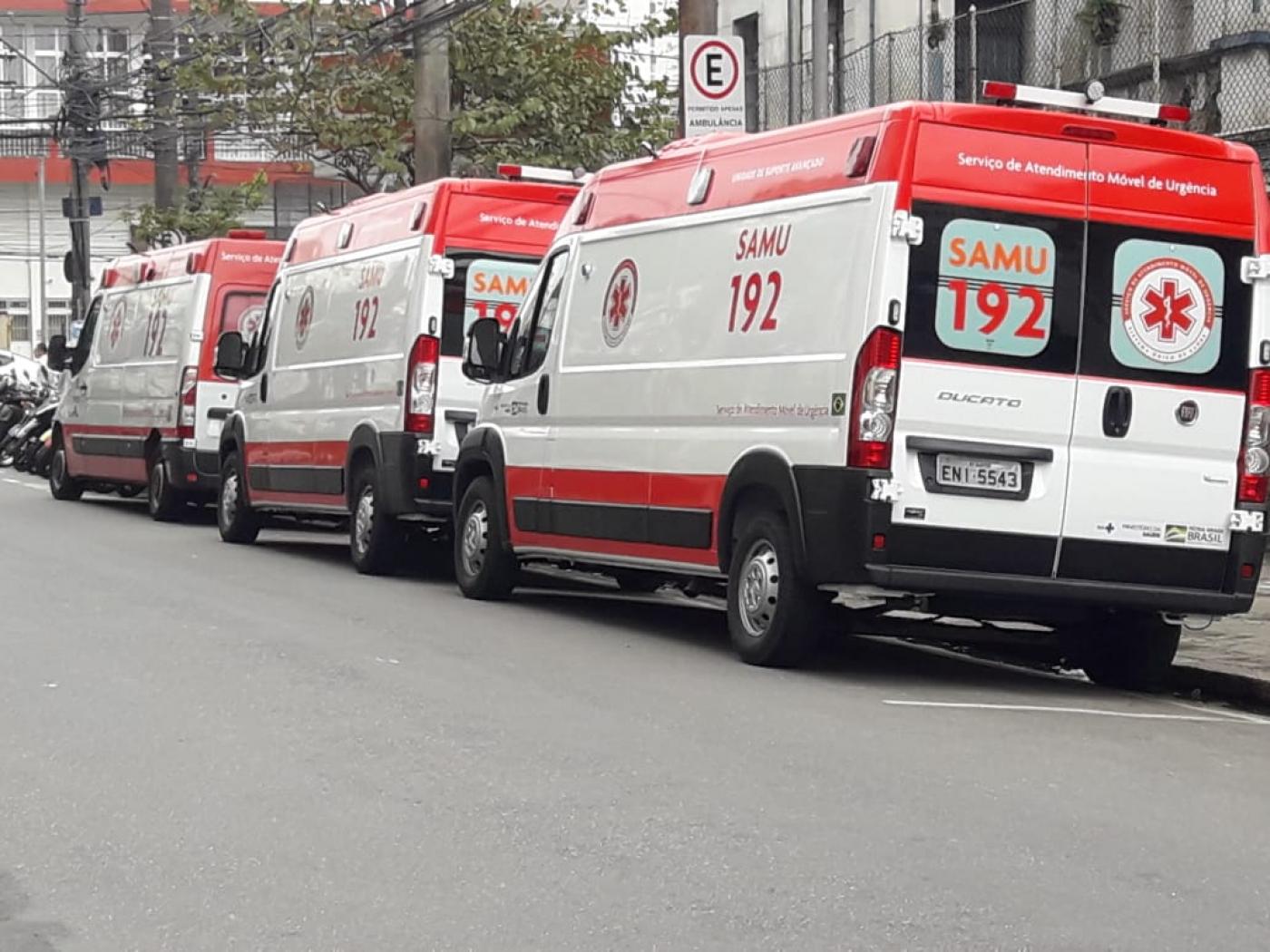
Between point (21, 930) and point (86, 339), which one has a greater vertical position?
point (86, 339)

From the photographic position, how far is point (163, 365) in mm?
23703

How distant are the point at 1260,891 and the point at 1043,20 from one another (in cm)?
1759

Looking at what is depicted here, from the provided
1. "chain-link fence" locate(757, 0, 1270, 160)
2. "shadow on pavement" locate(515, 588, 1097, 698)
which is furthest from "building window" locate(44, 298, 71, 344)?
"shadow on pavement" locate(515, 588, 1097, 698)

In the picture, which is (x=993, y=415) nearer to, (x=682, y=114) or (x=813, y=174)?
(x=813, y=174)

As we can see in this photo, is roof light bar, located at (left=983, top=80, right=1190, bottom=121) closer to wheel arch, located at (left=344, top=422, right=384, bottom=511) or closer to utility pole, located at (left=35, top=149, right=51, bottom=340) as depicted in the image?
wheel arch, located at (left=344, top=422, right=384, bottom=511)

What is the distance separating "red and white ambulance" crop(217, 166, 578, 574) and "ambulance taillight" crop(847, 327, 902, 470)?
574 cm

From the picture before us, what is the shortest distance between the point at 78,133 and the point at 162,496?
17642 mm

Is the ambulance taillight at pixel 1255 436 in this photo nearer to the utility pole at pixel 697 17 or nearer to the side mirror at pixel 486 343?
the side mirror at pixel 486 343

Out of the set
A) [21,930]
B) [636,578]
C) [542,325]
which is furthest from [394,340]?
[21,930]

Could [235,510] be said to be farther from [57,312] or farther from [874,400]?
[57,312]

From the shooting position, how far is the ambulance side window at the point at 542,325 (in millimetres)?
14391

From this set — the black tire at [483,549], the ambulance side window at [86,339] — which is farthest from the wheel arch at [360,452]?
the ambulance side window at [86,339]

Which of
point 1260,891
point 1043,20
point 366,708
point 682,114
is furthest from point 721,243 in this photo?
point 1043,20

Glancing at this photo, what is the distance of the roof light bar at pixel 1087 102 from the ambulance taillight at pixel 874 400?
129 centimetres
